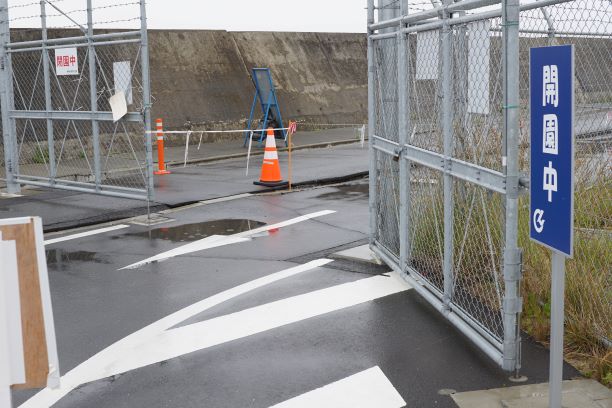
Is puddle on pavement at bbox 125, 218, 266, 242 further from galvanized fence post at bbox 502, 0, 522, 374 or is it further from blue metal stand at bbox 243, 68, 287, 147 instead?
blue metal stand at bbox 243, 68, 287, 147

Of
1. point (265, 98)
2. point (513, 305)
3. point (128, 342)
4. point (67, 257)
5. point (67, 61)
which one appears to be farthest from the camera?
point (265, 98)

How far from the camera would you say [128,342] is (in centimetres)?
640

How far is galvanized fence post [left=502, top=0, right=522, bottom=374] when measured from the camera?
5.04m

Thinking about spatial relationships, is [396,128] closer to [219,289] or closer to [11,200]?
[219,289]

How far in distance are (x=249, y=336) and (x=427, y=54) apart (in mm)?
2860

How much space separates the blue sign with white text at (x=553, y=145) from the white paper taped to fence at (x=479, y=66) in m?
1.47

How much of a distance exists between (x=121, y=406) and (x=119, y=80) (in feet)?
26.1

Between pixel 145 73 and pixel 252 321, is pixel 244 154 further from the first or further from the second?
pixel 252 321

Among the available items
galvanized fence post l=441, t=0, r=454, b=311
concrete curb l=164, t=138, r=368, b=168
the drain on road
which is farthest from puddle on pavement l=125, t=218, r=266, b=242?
concrete curb l=164, t=138, r=368, b=168

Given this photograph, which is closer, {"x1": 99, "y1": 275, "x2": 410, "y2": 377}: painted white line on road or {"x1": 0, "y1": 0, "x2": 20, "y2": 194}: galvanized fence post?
{"x1": 99, "y1": 275, "x2": 410, "y2": 377}: painted white line on road

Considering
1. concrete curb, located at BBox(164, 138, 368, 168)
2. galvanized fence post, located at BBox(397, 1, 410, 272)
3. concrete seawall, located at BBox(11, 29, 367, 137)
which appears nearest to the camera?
galvanized fence post, located at BBox(397, 1, 410, 272)

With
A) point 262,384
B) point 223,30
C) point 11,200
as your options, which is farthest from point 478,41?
point 223,30

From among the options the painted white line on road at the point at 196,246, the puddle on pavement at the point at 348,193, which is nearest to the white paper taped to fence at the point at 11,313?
the painted white line on road at the point at 196,246

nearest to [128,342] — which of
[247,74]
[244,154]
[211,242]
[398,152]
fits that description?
[398,152]
